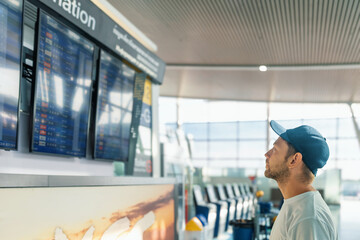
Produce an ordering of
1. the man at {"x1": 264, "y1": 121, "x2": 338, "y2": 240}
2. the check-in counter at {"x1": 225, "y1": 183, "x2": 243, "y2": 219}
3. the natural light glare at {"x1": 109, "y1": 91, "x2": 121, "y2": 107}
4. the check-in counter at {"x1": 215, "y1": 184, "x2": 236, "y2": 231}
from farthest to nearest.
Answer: the check-in counter at {"x1": 225, "y1": 183, "x2": 243, "y2": 219} → the check-in counter at {"x1": 215, "y1": 184, "x2": 236, "y2": 231} → the natural light glare at {"x1": 109, "y1": 91, "x2": 121, "y2": 107} → the man at {"x1": 264, "y1": 121, "x2": 338, "y2": 240}

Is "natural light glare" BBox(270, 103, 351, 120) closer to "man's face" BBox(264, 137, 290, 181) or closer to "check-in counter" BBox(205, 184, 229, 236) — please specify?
"check-in counter" BBox(205, 184, 229, 236)

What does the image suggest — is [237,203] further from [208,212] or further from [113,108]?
[113,108]

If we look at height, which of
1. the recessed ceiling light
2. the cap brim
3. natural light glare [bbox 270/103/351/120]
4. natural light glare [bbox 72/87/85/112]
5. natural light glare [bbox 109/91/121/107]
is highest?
the recessed ceiling light

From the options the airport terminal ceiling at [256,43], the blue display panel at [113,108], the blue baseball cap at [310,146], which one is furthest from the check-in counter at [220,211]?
the blue baseball cap at [310,146]

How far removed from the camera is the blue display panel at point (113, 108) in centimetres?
330

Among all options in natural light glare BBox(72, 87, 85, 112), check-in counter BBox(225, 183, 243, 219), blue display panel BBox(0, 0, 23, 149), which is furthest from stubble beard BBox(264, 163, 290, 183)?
check-in counter BBox(225, 183, 243, 219)

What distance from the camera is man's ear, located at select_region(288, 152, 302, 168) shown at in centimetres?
152

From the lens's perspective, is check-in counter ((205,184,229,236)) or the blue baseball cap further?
check-in counter ((205,184,229,236))

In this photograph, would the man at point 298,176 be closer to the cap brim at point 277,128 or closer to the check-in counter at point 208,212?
the cap brim at point 277,128

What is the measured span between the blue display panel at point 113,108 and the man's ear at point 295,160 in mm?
1972

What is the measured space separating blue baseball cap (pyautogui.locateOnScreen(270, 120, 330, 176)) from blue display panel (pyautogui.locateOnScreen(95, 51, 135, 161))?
1993 mm

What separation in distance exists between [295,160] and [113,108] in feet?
7.26

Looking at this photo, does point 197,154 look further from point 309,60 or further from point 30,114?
point 30,114

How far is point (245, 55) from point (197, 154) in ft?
43.2
